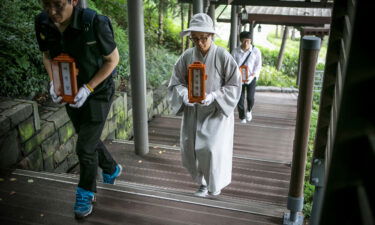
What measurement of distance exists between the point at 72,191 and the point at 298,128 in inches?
86.5

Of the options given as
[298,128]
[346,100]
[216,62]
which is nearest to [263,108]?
[216,62]

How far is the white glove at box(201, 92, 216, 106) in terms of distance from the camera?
3375 mm

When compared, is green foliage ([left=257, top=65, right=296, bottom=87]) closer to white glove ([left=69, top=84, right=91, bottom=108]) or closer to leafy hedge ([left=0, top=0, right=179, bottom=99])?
leafy hedge ([left=0, top=0, right=179, bottom=99])

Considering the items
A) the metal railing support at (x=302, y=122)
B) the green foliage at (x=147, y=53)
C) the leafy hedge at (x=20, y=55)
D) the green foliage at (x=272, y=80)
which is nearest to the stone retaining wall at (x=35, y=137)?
the leafy hedge at (x=20, y=55)

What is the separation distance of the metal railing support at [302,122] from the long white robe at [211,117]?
0.99m

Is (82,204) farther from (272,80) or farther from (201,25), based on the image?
(272,80)

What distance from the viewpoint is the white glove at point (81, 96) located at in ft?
8.70

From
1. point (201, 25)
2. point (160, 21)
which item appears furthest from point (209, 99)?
point (160, 21)

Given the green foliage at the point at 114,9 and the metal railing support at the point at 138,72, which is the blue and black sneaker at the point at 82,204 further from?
the green foliage at the point at 114,9

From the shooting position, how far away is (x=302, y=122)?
2584mm

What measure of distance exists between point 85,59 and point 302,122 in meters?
1.78

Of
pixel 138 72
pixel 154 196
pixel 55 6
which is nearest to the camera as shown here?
pixel 55 6

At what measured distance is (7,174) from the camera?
3.49 meters

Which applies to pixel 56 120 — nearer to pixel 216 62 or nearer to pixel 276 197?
pixel 216 62
